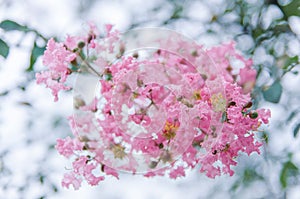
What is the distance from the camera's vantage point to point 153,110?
106 cm

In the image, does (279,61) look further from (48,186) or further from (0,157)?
(0,157)

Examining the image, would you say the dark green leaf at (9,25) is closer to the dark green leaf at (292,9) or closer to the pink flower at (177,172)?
the pink flower at (177,172)

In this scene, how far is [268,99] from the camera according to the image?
50.1 inches

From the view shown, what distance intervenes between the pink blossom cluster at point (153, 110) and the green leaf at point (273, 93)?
0.11 meters

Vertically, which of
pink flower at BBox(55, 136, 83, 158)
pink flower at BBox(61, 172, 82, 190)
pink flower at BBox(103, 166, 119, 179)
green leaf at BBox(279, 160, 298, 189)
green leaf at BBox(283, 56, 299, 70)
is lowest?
green leaf at BBox(279, 160, 298, 189)

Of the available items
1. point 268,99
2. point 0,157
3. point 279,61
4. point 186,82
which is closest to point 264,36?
point 279,61

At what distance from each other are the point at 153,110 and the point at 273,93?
33 cm

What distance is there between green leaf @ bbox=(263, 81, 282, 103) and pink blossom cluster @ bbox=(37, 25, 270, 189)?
113 mm

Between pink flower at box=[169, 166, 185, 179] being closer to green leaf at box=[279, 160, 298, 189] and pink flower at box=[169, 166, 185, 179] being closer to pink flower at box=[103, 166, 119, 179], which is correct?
pink flower at box=[103, 166, 119, 179]

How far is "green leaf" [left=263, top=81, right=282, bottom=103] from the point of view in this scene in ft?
4.15

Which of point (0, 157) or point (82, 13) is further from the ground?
point (82, 13)

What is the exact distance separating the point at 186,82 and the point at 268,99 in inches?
11.3

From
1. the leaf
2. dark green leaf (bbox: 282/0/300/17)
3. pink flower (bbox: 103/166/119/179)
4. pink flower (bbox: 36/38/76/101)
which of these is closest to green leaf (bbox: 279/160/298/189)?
the leaf

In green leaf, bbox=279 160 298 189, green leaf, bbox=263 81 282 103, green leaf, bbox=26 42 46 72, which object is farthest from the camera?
green leaf, bbox=279 160 298 189
